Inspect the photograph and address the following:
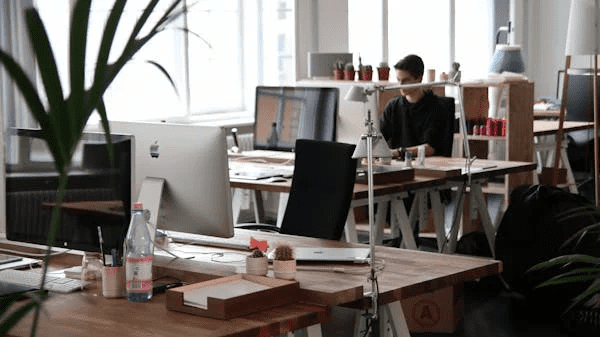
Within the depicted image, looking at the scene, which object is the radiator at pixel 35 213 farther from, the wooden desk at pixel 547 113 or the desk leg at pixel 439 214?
the wooden desk at pixel 547 113

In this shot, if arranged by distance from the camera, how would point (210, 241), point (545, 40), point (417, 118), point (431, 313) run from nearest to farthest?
point (210, 241) < point (431, 313) < point (417, 118) < point (545, 40)

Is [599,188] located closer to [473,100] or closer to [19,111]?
[473,100]

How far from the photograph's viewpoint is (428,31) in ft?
33.6

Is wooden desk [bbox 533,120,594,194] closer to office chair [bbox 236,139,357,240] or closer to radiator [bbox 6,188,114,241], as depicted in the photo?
office chair [bbox 236,139,357,240]

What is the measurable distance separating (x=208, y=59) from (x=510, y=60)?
96.4 inches

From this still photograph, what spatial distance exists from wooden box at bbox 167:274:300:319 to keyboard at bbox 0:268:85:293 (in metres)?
0.42

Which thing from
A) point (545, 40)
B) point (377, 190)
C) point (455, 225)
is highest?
point (545, 40)

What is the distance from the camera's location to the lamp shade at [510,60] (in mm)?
8641

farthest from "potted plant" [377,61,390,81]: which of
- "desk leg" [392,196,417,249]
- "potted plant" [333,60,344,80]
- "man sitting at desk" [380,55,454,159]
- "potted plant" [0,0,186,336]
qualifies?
"potted plant" [0,0,186,336]

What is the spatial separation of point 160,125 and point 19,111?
3.10 metres

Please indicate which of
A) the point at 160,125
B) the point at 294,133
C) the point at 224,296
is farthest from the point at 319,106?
the point at 224,296

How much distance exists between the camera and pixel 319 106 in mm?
5516

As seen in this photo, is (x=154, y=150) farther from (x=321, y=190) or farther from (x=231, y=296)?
(x=321, y=190)

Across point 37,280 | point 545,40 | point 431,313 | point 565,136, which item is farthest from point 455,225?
point 545,40
